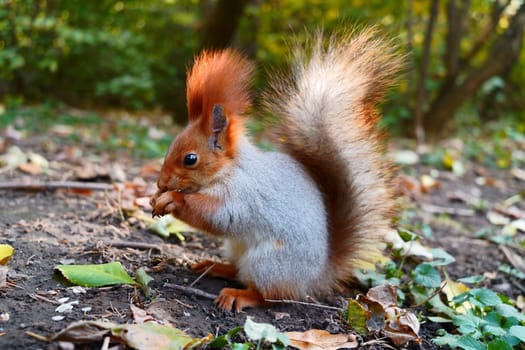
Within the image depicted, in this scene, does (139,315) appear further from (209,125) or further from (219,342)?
(209,125)

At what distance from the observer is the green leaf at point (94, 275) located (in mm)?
1516

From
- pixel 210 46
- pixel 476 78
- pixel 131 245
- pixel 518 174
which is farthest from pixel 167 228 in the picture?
pixel 476 78

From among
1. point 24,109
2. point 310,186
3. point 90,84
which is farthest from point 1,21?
point 310,186

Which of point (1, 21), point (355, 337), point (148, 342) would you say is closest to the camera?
point (148, 342)

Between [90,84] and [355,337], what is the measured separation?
5.26m

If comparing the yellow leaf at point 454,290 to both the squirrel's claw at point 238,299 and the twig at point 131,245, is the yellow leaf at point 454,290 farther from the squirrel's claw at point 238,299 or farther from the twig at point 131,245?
the twig at point 131,245

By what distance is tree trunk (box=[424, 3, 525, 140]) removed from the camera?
4.68m

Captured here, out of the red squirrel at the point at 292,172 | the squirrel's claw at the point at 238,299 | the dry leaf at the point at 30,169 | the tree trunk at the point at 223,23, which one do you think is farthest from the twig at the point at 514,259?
the tree trunk at the point at 223,23

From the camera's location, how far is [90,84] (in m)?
6.11

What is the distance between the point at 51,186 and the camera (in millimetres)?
2406

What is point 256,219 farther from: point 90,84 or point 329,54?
point 90,84

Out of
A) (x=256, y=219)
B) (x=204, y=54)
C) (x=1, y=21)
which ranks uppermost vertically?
(x=1, y=21)

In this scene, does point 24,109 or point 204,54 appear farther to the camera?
point 24,109

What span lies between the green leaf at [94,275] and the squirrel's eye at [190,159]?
0.36 m
